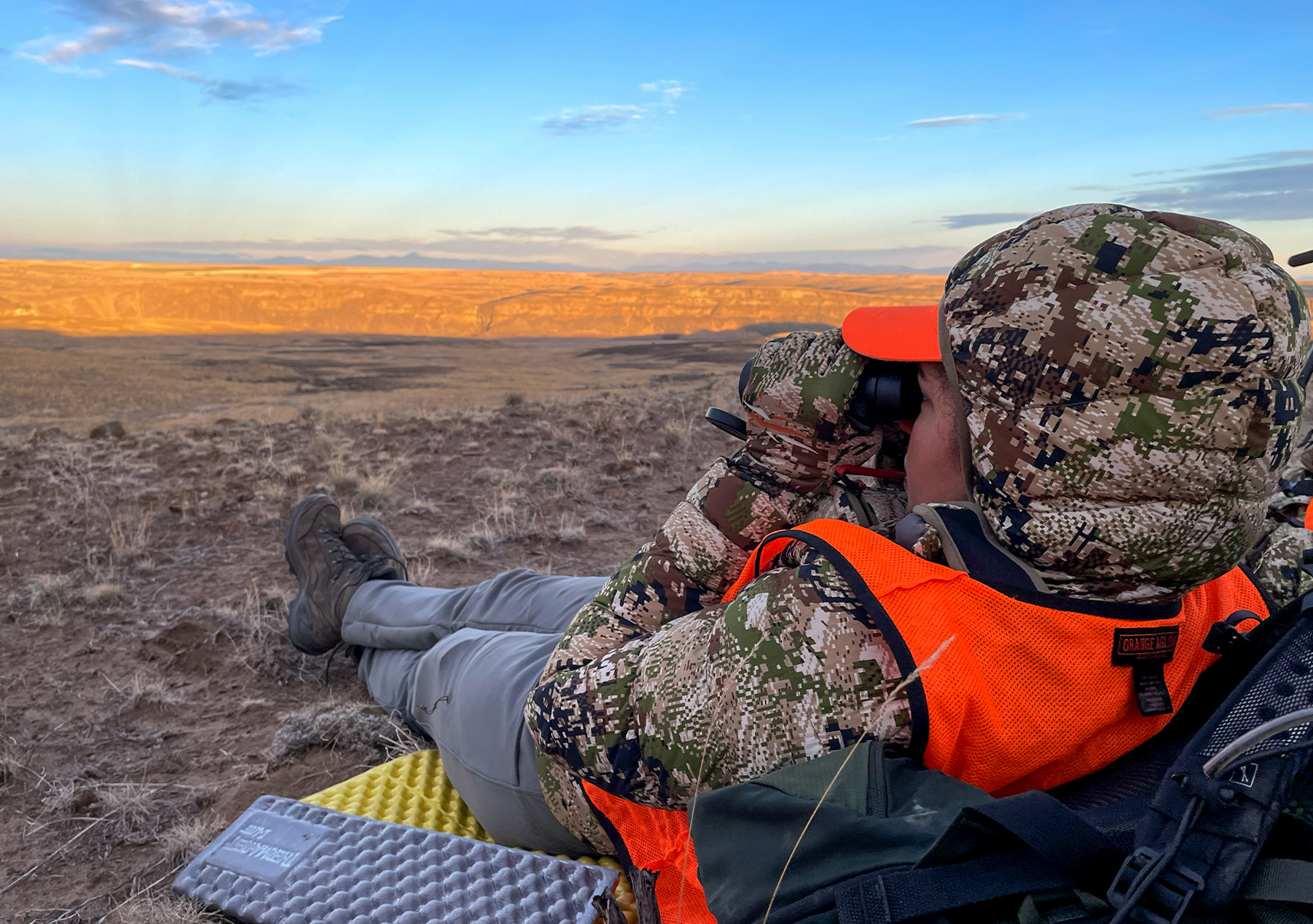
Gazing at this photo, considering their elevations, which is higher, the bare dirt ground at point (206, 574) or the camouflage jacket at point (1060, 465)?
the camouflage jacket at point (1060, 465)

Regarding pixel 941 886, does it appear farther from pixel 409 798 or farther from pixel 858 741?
pixel 409 798

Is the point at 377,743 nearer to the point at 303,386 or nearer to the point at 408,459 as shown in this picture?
the point at 408,459

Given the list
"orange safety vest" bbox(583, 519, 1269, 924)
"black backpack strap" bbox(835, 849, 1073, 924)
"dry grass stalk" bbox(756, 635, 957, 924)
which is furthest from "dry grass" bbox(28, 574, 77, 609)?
"black backpack strap" bbox(835, 849, 1073, 924)

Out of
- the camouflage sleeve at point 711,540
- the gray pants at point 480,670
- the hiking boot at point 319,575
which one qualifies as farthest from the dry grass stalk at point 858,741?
the hiking boot at point 319,575

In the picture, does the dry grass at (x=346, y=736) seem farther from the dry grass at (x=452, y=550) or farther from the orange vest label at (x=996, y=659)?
Answer: the dry grass at (x=452, y=550)

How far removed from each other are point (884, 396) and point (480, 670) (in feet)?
4.45

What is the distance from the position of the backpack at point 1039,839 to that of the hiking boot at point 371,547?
2.65 m

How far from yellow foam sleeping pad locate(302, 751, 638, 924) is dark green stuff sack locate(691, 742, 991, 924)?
3.26 feet

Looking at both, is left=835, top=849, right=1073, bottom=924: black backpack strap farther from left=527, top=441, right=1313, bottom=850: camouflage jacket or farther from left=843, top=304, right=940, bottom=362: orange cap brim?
left=843, top=304, right=940, bottom=362: orange cap brim

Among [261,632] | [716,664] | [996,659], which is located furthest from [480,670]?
[261,632]

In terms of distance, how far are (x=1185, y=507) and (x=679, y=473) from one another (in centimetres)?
641

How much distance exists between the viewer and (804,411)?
1.81 m

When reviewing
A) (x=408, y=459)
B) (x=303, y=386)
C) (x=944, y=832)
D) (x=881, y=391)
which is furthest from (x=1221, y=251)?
(x=303, y=386)

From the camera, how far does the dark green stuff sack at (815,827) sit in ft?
3.89
